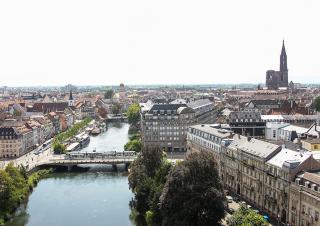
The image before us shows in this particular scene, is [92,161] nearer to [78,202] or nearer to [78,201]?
[78,201]

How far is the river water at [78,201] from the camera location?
62.0 m

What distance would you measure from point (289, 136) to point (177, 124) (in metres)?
32.7

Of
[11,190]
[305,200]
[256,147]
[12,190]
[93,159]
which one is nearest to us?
[305,200]

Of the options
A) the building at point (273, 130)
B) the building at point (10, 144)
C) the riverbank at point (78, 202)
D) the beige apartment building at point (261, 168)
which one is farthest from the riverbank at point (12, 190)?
the building at point (273, 130)

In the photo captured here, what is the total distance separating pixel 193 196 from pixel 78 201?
2764 centimetres

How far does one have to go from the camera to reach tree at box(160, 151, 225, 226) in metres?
49.0

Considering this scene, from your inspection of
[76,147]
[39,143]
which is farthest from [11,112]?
[76,147]

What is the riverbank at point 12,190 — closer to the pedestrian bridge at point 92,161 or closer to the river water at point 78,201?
the river water at point 78,201

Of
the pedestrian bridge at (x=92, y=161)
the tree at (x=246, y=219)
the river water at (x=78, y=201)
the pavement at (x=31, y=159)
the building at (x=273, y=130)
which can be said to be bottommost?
the river water at (x=78, y=201)

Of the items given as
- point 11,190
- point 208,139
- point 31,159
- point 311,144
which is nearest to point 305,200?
point 311,144

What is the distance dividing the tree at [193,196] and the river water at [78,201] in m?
12.6

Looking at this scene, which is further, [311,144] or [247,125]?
[247,125]

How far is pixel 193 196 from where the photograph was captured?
49281 mm

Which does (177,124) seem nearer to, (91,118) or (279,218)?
(279,218)
